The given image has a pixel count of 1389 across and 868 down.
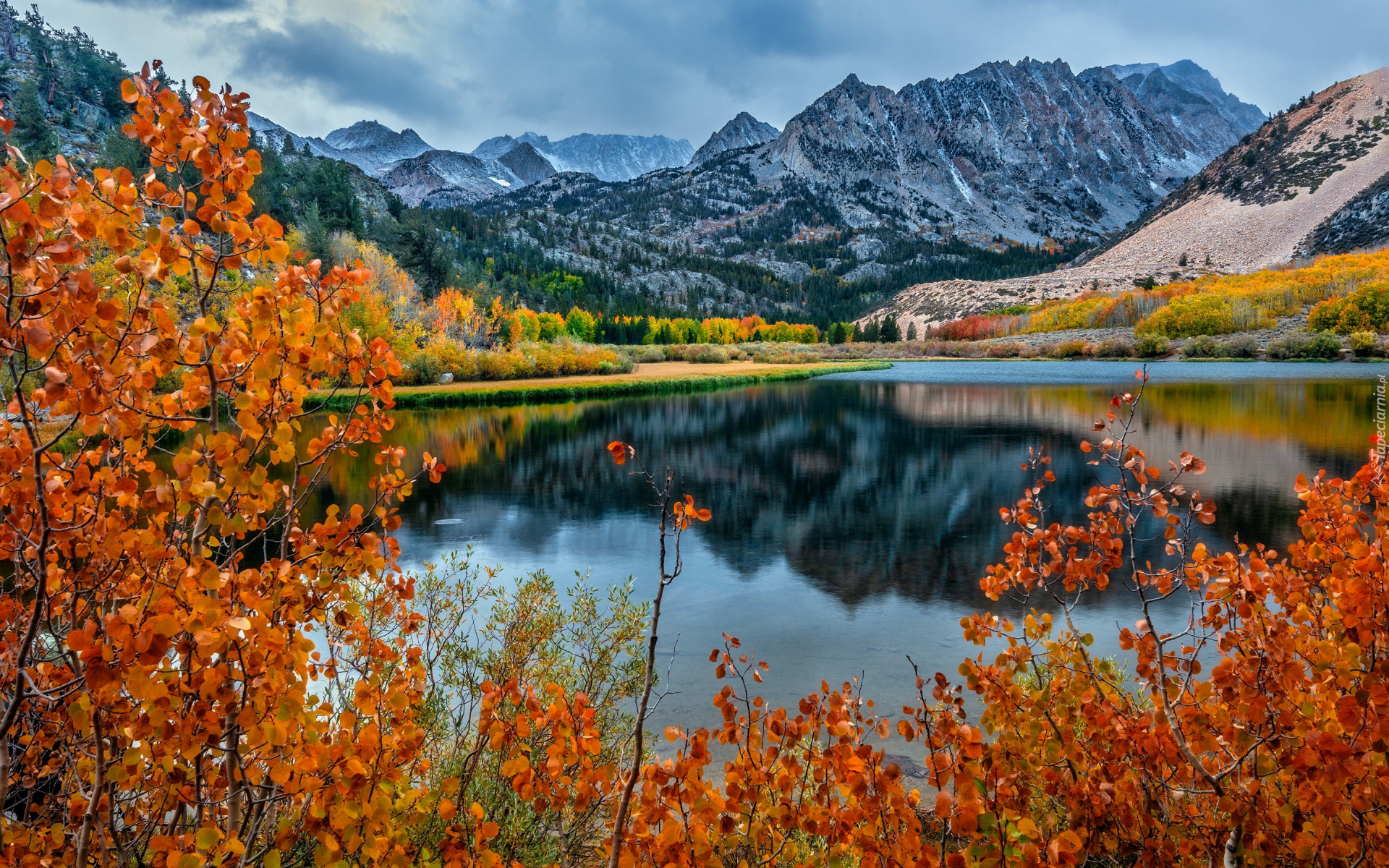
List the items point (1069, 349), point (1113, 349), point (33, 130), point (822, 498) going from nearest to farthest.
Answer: point (822, 498) → point (33, 130) → point (1113, 349) → point (1069, 349)

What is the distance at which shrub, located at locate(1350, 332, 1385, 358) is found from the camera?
63406 mm

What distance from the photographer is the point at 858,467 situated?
83.8ft

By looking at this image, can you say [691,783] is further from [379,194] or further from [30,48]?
[30,48]

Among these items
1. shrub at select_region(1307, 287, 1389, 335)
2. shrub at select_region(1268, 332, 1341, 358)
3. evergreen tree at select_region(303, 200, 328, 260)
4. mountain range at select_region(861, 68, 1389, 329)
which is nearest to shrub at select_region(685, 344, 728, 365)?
evergreen tree at select_region(303, 200, 328, 260)

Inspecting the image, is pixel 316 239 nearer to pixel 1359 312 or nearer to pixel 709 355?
pixel 709 355

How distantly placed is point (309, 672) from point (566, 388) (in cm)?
4995

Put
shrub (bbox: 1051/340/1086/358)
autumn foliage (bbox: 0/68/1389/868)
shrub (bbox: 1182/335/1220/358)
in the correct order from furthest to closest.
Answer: shrub (bbox: 1051/340/1086/358)
shrub (bbox: 1182/335/1220/358)
autumn foliage (bbox: 0/68/1389/868)

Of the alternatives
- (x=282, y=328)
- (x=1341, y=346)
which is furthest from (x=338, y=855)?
(x=1341, y=346)

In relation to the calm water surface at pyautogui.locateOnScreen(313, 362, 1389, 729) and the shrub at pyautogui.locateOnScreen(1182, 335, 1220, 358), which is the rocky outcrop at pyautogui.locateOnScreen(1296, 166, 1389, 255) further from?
the calm water surface at pyautogui.locateOnScreen(313, 362, 1389, 729)

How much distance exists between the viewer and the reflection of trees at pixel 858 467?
15.9 meters

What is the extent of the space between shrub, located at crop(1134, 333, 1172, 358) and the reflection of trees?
42575 millimetres

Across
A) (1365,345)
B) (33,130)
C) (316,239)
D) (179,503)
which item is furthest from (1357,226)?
(33,130)

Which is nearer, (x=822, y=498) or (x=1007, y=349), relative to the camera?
(x=822, y=498)

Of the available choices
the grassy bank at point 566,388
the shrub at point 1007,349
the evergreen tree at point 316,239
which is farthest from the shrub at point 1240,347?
the evergreen tree at point 316,239
